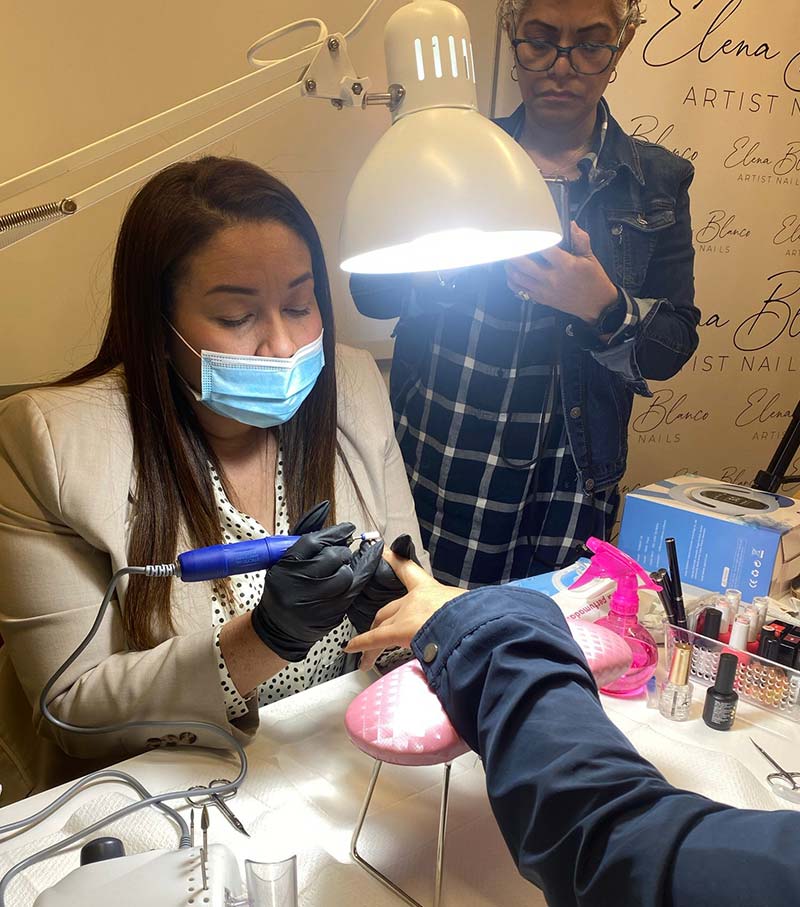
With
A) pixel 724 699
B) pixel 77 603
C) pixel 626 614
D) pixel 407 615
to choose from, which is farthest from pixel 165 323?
pixel 724 699

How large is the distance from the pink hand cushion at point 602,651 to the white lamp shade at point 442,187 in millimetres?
456

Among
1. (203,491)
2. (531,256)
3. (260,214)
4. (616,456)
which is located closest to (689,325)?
(616,456)

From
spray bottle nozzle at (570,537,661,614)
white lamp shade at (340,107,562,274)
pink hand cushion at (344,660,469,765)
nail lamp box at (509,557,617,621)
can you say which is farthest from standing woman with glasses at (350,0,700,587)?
pink hand cushion at (344,660,469,765)

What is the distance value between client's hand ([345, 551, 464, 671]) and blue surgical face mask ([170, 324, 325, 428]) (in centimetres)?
34

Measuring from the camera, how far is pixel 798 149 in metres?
2.32

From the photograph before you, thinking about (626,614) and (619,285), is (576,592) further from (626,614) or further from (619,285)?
(619,285)

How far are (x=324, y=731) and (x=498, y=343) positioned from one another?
0.89 meters

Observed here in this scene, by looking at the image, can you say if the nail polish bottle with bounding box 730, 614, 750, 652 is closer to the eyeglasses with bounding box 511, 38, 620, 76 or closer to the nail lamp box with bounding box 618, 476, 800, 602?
the nail lamp box with bounding box 618, 476, 800, 602

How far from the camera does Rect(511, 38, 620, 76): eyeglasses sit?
1.33 metres

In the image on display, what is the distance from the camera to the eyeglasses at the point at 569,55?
1331 millimetres

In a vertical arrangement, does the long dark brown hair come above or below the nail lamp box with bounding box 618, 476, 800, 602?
above

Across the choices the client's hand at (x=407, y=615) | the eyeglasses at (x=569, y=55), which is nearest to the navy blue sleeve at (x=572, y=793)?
the client's hand at (x=407, y=615)

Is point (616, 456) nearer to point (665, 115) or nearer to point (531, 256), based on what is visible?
point (531, 256)

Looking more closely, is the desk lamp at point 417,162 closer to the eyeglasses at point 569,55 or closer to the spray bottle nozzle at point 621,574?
the spray bottle nozzle at point 621,574
